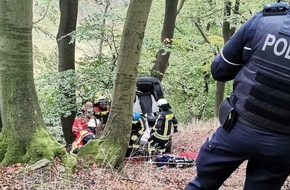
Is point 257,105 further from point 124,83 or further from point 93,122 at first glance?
point 93,122

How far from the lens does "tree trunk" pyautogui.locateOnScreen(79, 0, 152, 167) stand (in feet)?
16.6

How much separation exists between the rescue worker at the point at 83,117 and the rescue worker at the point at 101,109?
0.16m

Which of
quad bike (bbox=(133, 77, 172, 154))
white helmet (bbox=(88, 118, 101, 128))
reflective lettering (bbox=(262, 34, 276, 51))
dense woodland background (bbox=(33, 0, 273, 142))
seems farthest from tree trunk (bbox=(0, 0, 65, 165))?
quad bike (bbox=(133, 77, 172, 154))

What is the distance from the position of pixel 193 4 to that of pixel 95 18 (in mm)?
9761

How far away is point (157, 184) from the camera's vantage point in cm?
472

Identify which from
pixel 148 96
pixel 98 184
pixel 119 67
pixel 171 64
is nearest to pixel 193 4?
pixel 171 64

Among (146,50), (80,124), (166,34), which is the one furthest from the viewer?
(166,34)

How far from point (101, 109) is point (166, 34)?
4.62 m

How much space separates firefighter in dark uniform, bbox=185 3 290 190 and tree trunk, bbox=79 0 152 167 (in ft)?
7.17

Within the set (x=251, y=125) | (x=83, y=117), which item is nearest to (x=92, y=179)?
(x=251, y=125)

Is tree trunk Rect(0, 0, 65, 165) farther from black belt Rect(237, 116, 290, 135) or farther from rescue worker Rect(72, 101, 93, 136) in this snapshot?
rescue worker Rect(72, 101, 93, 136)

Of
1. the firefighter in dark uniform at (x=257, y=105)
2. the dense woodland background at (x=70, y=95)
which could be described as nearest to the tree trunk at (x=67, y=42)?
the dense woodland background at (x=70, y=95)

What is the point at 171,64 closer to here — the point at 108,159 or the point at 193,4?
the point at 193,4

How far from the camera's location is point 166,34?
12773 mm
